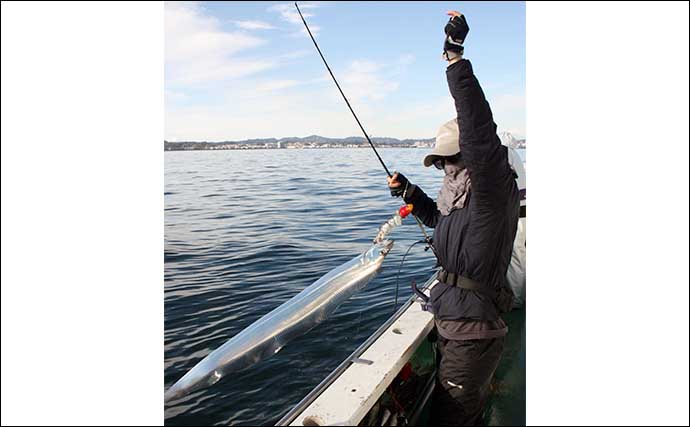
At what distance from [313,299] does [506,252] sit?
4.37 feet

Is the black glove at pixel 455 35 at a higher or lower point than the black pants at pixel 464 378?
higher

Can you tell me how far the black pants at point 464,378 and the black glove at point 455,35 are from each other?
4.90 feet

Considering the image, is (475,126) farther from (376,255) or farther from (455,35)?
(376,255)

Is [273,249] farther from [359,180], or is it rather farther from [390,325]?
[359,180]

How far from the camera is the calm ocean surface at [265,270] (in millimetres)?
4027

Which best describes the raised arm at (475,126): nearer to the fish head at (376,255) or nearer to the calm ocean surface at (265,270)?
the fish head at (376,255)

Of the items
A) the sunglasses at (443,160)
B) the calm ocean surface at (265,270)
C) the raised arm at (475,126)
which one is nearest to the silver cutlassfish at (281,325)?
the calm ocean surface at (265,270)

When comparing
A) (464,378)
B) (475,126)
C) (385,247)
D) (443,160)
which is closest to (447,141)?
(443,160)

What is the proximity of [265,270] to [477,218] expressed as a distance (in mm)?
5243

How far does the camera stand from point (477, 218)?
2561 millimetres
